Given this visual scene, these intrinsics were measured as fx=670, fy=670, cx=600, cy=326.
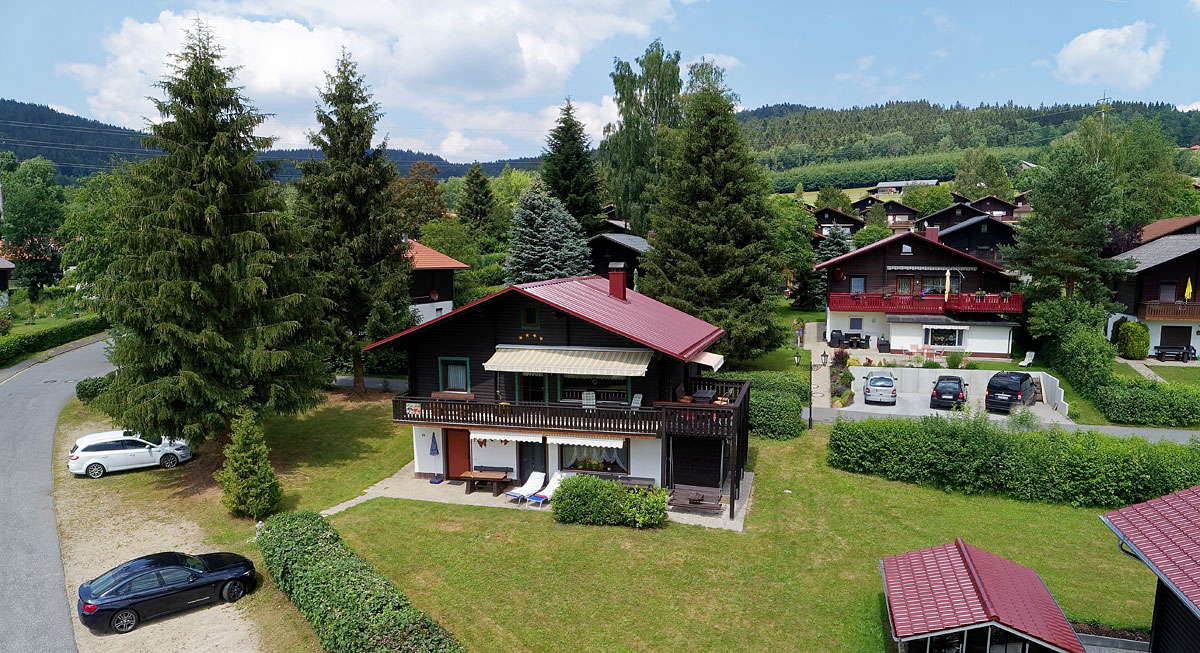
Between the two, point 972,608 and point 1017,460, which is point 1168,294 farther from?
point 972,608

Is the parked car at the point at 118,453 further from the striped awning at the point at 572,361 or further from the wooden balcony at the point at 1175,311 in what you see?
the wooden balcony at the point at 1175,311

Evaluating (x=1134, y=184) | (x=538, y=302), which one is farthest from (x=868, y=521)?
(x=1134, y=184)

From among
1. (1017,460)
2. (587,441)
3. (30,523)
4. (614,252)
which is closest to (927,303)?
(1017,460)

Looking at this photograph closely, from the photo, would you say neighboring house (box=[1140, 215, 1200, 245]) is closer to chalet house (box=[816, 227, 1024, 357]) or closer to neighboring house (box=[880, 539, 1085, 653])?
chalet house (box=[816, 227, 1024, 357])

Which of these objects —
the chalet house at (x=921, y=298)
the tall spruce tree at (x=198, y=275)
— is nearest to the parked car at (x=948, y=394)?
the chalet house at (x=921, y=298)

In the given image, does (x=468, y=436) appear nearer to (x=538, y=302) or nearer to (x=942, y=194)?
(x=538, y=302)

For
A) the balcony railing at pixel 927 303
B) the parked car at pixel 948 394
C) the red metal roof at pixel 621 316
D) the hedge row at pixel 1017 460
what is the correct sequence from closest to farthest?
the hedge row at pixel 1017 460
the red metal roof at pixel 621 316
the parked car at pixel 948 394
the balcony railing at pixel 927 303
